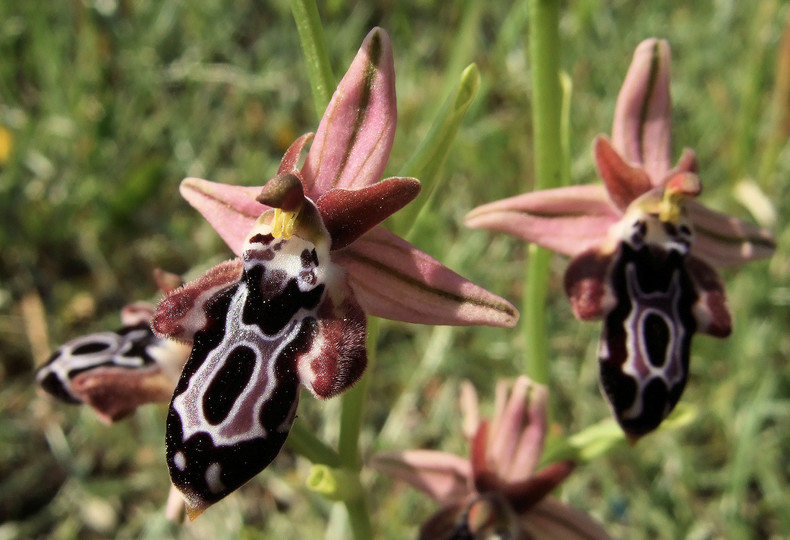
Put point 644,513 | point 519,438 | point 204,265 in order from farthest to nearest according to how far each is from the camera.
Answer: point 204,265
point 644,513
point 519,438

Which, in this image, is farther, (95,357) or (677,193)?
(95,357)

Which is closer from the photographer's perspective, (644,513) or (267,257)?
(267,257)

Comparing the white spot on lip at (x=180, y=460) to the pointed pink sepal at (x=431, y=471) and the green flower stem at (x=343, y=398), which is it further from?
the pointed pink sepal at (x=431, y=471)

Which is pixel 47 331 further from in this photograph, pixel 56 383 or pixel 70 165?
pixel 56 383

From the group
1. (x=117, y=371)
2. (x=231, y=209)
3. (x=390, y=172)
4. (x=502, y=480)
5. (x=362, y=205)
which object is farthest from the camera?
(x=390, y=172)

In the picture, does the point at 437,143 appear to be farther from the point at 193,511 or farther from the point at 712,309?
the point at 193,511

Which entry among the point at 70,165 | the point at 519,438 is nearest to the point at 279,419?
the point at 519,438

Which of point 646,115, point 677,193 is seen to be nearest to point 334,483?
point 677,193
